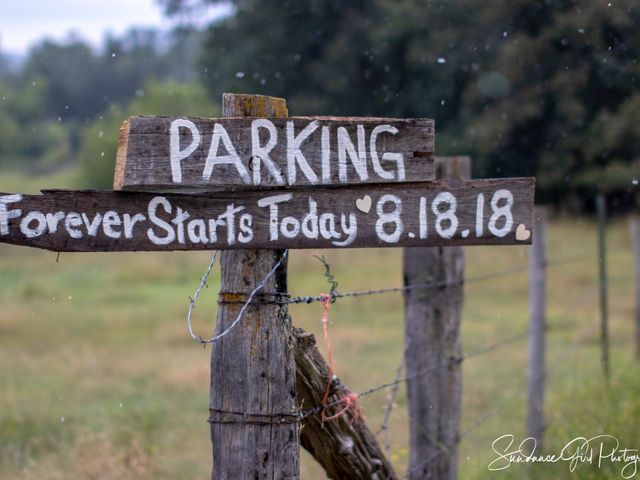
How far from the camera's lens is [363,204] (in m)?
2.70

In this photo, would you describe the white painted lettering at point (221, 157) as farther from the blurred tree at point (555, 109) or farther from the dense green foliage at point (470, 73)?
the blurred tree at point (555, 109)

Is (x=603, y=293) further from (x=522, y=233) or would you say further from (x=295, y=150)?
(x=295, y=150)

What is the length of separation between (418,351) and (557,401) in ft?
9.16

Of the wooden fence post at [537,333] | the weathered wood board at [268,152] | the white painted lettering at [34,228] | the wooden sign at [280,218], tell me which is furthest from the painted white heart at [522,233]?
the wooden fence post at [537,333]

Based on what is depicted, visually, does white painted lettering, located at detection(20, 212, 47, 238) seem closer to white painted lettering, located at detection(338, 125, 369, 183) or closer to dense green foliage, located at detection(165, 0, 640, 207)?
white painted lettering, located at detection(338, 125, 369, 183)

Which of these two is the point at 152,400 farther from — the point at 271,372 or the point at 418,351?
the point at 271,372

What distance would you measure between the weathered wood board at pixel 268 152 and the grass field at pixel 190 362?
1952 millimetres

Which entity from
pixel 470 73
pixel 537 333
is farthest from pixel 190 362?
pixel 470 73

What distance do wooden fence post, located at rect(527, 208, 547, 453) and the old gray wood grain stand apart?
2.70 m

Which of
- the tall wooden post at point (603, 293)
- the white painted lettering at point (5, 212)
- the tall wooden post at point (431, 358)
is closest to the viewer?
the white painted lettering at point (5, 212)

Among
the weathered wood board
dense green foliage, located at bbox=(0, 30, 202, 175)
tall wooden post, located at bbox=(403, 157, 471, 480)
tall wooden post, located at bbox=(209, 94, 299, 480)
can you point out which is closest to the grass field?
tall wooden post, located at bbox=(403, 157, 471, 480)

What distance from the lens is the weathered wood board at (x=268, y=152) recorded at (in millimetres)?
2547

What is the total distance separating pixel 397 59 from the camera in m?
33.0

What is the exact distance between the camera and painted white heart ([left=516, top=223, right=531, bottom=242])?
9.00ft
